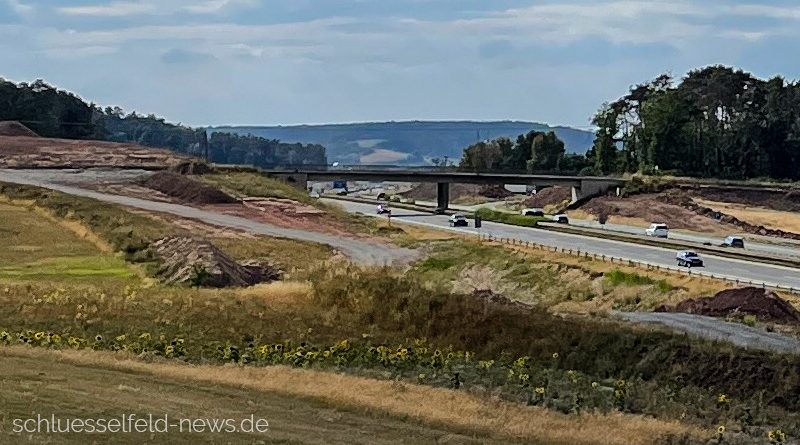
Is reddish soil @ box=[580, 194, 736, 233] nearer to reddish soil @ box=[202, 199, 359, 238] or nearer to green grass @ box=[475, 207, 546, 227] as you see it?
green grass @ box=[475, 207, 546, 227]

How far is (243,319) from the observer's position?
139 ft

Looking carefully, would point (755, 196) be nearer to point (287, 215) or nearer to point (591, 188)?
point (591, 188)

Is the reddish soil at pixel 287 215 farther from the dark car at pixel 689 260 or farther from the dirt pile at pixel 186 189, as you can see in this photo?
the dark car at pixel 689 260

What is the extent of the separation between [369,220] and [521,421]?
3244 inches

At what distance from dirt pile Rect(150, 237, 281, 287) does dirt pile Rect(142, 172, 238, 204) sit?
111 ft

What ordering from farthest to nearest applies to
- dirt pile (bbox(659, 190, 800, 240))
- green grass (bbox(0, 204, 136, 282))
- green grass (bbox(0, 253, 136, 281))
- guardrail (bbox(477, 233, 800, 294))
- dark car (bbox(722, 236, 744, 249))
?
dirt pile (bbox(659, 190, 800, 240)), dark car (bbox(722, 236, 744, 249)), guardrail (bbox(477, 233, 800, 294)), green grass (bbox(0, 204, 136, 282)), green grass (bbox(0, 253, 136, 281))

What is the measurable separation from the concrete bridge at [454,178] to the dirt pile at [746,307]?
8079 centimetres

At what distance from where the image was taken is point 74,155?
4884 inches

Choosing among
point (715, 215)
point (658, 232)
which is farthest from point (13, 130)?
point (658, 232)

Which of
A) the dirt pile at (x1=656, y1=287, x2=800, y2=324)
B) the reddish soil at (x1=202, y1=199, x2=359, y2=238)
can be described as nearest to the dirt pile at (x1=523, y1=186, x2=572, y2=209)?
the reddish soil at (x1=202, y1=199, x2=359, y2=238)

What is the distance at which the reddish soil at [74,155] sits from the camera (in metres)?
117

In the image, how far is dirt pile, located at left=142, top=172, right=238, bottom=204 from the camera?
324ft

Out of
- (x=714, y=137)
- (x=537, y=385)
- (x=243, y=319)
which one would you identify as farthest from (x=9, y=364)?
(x=714, y=137)

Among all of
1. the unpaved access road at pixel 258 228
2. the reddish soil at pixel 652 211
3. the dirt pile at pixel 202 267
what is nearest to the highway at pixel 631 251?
the unpaved access road at pixel 258 228
